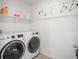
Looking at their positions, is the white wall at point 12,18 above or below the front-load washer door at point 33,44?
above

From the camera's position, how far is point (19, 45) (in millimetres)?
1562

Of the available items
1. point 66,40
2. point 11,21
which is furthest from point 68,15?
point 11,21

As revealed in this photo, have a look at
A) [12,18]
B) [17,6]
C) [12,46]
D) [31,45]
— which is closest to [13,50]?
[12,46]

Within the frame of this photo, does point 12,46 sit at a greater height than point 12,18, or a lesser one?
lesser

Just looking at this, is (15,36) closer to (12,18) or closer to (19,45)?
(19,45)

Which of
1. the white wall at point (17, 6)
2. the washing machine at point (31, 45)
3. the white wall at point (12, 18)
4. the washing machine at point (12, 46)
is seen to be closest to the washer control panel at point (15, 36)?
the washing machine at point (12, 46)

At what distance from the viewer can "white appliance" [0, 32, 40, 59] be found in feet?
4.21

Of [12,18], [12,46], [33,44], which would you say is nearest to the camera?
[12,46]

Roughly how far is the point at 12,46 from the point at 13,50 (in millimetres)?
111

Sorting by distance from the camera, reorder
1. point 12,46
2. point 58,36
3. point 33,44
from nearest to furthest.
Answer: point 12,46, point 58,36, point 33,44

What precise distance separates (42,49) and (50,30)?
0.72 m

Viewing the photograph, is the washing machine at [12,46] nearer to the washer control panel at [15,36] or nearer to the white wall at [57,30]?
the washer control panel at [15,36]

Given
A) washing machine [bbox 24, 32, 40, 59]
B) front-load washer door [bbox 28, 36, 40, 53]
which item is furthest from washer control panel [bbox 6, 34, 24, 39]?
front-load washer door [bbox 28, 36, 40, 53]

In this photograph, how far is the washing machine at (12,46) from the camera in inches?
49.7
